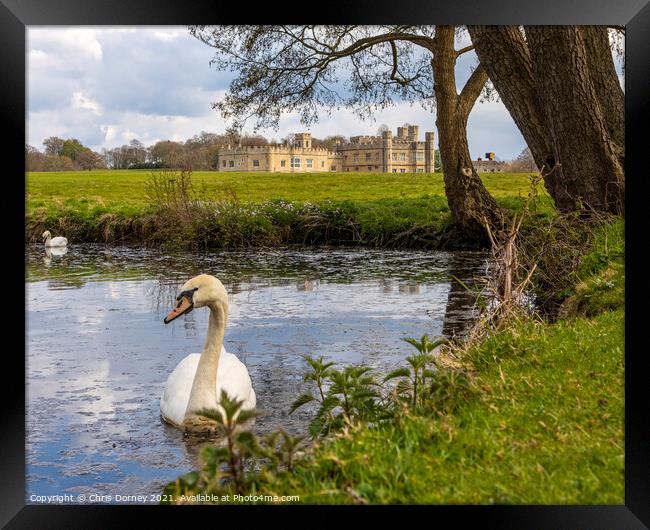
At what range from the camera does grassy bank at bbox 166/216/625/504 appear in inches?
132

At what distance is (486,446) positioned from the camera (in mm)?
3666

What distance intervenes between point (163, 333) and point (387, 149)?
17.7 meters

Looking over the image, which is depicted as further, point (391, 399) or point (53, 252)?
point (53, 252)

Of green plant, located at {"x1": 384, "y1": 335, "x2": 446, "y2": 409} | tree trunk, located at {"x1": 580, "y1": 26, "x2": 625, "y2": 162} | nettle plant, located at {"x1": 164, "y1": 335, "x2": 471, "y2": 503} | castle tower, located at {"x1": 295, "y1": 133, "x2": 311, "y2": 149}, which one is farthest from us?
castle tower, located at {"x1": 295, "y1": 133, "x2": 311, "y2": 149}

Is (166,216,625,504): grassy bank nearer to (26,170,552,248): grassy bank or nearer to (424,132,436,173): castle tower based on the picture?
(26,170,552,248): grassy bank

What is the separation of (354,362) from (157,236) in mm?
12018

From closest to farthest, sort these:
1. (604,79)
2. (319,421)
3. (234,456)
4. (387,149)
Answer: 1. (234,456)
2. (319,421)
3. (604,79)
4. (387,149)

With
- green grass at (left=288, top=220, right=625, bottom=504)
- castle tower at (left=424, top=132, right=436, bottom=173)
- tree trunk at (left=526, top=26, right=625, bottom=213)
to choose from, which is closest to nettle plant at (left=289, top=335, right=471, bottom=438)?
green grass at (left=288, top=220, right=625, bottom=504)

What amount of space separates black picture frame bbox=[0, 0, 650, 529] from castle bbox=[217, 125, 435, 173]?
15914 mm
